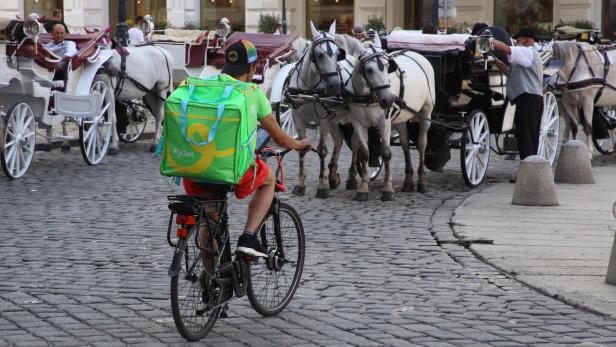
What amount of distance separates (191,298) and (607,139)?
42.0 feet

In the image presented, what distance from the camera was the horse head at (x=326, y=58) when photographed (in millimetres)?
12312

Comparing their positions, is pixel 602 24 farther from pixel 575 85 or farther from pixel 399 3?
pixel 575 85

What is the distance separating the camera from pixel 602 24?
122ft

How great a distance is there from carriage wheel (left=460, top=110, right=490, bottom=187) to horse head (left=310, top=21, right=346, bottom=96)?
214 centimetres

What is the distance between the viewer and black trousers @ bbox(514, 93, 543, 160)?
1397cm

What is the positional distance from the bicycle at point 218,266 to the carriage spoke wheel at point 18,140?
6.99 m

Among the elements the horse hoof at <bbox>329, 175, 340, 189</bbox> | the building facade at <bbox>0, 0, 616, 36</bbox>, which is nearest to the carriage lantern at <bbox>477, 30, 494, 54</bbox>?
the horse hoof at <bbox>329, 175, 340, 189</bbox>

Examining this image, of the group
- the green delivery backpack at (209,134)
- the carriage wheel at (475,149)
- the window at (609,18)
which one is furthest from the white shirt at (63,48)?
the window at (609,18)

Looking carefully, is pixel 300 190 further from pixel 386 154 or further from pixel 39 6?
pixel 39 6

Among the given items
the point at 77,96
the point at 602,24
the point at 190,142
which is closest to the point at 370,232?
the point at 190,142

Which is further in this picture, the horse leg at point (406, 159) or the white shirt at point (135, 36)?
the white shirt at point (135, 36)

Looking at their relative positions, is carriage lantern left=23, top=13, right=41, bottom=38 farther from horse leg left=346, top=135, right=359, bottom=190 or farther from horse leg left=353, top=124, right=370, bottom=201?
horse leg left=353, top=124, right=370, bottom=201

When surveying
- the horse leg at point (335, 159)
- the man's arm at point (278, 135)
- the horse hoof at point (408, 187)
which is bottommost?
the horse hoof at point (408, 187)

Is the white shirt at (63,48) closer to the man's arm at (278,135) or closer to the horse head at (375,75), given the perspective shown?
the horse head at (375,75)
